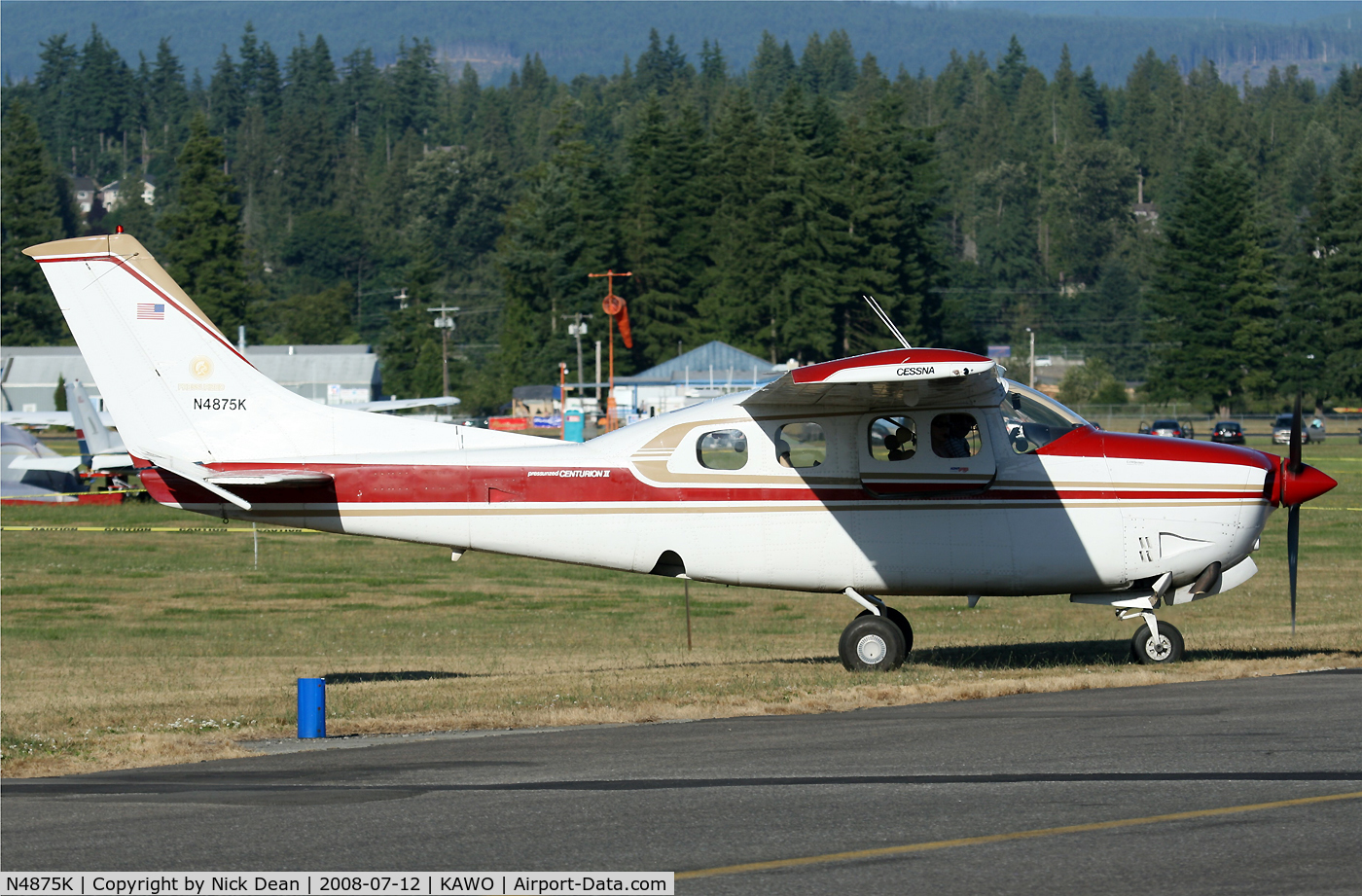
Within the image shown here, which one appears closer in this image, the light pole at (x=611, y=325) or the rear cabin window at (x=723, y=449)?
the rear cabin window at (x=723, y=449)

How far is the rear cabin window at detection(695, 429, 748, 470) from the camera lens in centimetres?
1366

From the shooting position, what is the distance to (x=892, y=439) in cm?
1345

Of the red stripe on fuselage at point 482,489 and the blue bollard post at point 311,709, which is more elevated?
the red stripe on fuselage at point 482,489

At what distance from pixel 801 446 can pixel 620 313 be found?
94.9 m

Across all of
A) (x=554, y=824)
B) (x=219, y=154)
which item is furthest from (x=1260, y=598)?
(x=219, y=154)

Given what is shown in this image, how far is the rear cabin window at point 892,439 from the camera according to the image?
1341 cm

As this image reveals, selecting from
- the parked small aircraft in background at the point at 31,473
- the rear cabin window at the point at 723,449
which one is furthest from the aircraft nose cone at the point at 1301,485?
the parked small aircraft in background at the point at 31,473

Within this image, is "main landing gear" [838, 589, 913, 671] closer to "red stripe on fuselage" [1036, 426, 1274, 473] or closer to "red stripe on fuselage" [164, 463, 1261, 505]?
"red stripe on fuselage" [164, 463, 1261, 505]

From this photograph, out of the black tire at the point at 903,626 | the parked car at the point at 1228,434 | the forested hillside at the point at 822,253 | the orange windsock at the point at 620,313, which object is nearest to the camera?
the black tire at the point at 903,626

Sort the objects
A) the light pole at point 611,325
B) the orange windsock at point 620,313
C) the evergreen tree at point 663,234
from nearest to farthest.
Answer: the light pole at point 611,325
the orange windsock at point 620,313
the evergreen tree at point 663,234

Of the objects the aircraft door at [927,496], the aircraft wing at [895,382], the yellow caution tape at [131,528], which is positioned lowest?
the yellow caution tape at [131,528]

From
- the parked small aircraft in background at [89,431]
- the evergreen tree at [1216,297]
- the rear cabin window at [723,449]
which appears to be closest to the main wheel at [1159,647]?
the rear cabin window at [723,449]

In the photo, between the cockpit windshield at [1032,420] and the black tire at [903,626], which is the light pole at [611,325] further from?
the cockpit windshield at [1032,420]

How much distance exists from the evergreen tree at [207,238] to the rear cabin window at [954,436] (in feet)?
365
